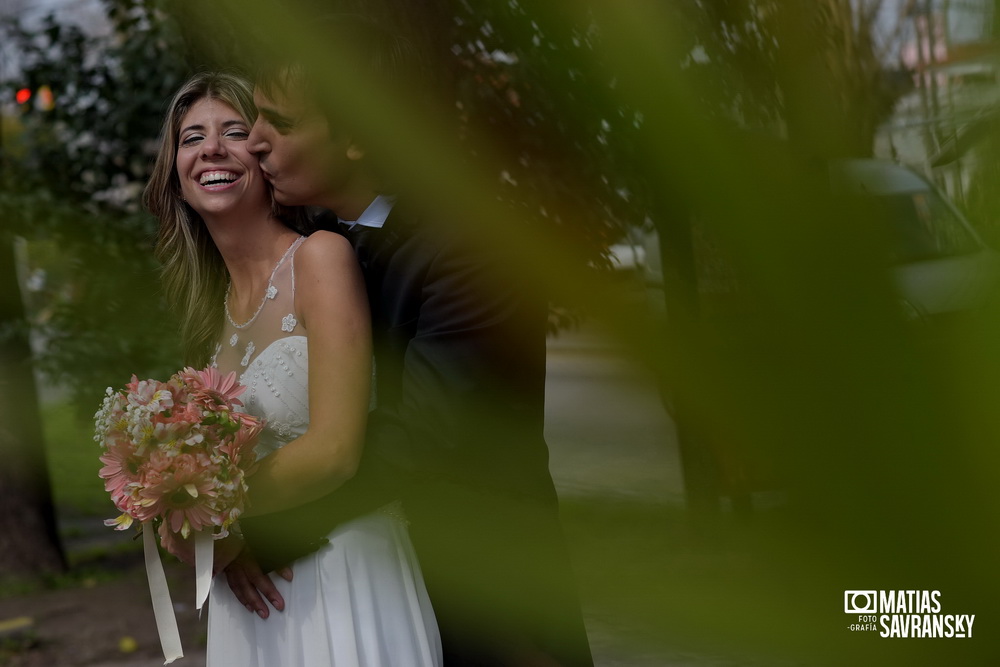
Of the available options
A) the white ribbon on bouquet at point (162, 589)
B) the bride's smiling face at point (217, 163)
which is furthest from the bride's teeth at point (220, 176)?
the white ribbon on bouquet at point (162, 589)

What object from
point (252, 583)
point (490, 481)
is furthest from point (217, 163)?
point (490, 481)

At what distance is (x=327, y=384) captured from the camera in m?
1.42

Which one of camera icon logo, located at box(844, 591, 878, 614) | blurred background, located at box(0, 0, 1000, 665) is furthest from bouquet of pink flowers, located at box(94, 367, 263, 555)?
camera icon logo, located at box(844, 591, 878, 614)

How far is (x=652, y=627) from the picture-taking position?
1.28ft

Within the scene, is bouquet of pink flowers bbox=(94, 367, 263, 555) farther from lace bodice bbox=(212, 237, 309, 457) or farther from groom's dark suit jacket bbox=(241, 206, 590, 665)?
groom's dark suit jacket bbox=(241, 206, 590, 665)

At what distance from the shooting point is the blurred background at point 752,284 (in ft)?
0.98

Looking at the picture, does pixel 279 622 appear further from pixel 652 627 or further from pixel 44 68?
pixel 44 68

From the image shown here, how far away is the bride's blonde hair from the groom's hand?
13.8 inches

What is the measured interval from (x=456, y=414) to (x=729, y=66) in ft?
1.32

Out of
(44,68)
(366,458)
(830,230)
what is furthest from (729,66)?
(44,68)

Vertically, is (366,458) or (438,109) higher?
(438,109)

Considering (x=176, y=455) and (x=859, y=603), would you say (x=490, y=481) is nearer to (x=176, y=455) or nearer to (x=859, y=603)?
(x=859, y=603)

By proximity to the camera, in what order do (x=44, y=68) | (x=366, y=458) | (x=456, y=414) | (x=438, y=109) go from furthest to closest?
(x=44, y=68) → (x=366, y=458) → (x=456, y=414) → (x=438, y=109)

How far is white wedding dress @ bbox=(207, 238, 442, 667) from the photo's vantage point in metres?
1.55
